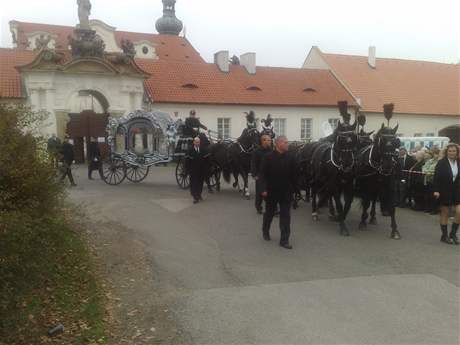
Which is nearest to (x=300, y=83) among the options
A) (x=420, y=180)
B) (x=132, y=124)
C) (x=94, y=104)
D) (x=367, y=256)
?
(x=94, y=104)

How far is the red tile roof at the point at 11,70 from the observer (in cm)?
2780

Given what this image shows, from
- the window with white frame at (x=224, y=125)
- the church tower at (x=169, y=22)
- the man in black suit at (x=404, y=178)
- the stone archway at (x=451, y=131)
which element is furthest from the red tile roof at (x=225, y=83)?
the church tower at (x=169, y=22)

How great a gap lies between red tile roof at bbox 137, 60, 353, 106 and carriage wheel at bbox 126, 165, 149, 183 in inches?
537

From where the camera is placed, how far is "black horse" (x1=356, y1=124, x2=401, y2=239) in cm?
914

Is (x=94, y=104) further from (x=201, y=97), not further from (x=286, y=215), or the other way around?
(x=286, y=215)

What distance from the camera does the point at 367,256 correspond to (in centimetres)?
779

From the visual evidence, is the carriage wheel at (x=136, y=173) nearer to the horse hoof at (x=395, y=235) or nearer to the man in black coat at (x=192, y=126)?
the man in black coat at (x=192, y=126)

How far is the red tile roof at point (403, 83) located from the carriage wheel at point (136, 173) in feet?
78.1

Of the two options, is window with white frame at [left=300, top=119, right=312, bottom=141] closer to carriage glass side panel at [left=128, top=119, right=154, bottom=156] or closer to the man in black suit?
carriage glass side panel at [left=128, top=119, right=154, bottom=156]

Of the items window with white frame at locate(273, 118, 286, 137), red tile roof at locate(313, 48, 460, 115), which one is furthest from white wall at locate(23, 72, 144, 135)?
red tile roof at locate(313, 48, 460, 115)

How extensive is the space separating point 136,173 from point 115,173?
0.80m

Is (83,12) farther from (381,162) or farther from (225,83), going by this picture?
(381,162)

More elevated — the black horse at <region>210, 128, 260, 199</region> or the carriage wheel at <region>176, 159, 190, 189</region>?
the black horse at <region>210, 128, 260, 199</region>

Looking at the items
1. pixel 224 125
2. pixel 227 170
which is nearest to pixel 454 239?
pixel 227 170
